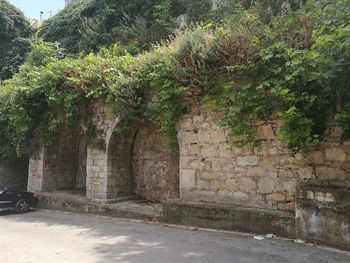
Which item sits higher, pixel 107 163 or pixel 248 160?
pixel 107 163

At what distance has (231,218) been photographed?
8.03m

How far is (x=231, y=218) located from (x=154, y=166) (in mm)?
4116

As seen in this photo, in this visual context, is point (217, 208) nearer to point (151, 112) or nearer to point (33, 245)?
point (151, 112)

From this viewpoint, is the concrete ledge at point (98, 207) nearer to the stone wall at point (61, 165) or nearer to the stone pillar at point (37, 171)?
the stone pillar at point (37, 171)

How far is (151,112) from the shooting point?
998cm

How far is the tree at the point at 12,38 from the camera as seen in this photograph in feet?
72.7

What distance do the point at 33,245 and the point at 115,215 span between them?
11.5ft

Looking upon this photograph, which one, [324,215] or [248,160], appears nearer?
[324,215]

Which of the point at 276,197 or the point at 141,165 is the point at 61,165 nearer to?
the point at 141,165

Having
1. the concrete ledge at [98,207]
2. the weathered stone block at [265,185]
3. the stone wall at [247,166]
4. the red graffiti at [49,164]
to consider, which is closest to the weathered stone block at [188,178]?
the stone wall at [247,166]

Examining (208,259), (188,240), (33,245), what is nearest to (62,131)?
(33,245)

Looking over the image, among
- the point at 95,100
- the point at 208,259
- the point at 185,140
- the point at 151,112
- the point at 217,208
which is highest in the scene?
the point at 95,100

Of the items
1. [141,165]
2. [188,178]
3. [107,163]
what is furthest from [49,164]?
[188,178]

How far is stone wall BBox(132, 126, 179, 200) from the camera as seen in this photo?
36.4 feet
